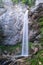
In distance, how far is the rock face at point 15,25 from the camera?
43.9 feet

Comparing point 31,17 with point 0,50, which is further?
point 31,17

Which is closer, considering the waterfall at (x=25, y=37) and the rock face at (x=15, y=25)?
the waterfall at (x=25, y=37)

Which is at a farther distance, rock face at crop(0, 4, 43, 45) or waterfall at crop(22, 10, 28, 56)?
rock face at crop(0, 4, 43, 45)

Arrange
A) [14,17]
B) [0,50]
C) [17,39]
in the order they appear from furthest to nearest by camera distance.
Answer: [14,17]
[17,39]
[0,50]

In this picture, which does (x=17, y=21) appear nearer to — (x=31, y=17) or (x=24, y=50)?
(x=31, y=17)

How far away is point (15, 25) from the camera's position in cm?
1416

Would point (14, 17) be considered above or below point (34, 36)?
above

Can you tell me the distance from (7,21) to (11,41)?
4.98 feet

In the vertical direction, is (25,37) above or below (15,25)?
below

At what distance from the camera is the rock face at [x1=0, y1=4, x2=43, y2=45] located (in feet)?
43.9

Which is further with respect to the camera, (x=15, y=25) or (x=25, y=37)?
(x=15, y=25)

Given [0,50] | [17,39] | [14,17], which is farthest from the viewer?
[14,17]

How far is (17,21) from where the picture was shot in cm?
1434

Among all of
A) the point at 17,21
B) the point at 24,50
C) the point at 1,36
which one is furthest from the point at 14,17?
the point at 24,50
